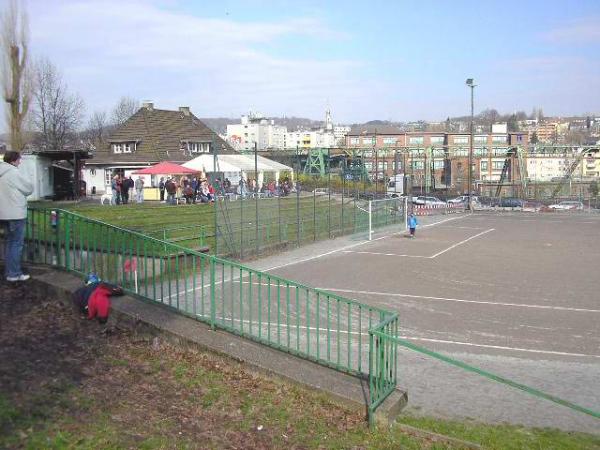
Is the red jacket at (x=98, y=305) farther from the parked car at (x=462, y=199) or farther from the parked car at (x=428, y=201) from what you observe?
the parked car at (x=462, y=199)

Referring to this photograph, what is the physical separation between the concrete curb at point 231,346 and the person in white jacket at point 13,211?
35 cm

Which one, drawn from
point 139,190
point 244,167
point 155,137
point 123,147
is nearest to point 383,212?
point 244,167

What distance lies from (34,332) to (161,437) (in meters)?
2.80

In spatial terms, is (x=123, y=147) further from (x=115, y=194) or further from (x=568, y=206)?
(x=568, y=206)

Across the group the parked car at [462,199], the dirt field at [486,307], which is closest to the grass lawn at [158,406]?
the dirt field at [486,307]

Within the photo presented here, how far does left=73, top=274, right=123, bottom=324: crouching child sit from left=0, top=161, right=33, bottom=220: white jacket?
148 centimetres

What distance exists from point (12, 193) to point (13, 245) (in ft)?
2.37

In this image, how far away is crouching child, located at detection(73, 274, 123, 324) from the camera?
779cm

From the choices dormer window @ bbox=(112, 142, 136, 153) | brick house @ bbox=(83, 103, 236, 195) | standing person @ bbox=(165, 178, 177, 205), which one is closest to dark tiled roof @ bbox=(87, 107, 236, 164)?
brick house @ bbox=(83, 103, 236, 195)

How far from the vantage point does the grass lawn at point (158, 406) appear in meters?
5.32

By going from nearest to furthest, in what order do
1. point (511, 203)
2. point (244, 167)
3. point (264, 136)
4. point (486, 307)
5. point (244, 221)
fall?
1. point (486, 307)
2. point (244, 221)
3. point (244, 167)
4. point (511, 203)
5. point (264, 136)

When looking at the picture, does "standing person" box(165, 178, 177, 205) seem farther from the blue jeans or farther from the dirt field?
the blue jeans

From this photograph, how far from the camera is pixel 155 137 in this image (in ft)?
169

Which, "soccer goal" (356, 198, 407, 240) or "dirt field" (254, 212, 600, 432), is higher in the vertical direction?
"soccer goal" (356, 198, 407, 240)
